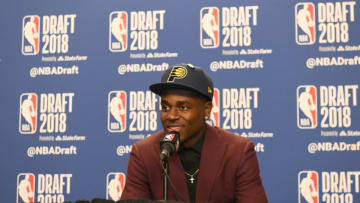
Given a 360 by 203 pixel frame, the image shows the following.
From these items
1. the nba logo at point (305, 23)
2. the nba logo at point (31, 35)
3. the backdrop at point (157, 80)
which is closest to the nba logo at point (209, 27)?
the backdrop at point (157, 80)

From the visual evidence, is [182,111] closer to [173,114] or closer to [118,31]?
[173,114]

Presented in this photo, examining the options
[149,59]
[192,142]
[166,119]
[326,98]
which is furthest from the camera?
[149,59]

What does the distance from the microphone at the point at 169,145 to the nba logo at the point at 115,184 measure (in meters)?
1.62

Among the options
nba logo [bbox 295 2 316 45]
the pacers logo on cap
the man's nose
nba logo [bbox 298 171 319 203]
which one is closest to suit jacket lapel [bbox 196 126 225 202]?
the man's nose

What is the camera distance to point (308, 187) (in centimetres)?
296

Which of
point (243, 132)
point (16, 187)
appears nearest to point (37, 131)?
point (16, 187)

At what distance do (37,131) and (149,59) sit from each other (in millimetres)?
1034

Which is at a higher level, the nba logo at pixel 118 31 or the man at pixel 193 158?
the nba logo at pixel 118 31

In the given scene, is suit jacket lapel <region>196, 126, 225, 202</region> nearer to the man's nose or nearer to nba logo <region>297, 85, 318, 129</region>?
the man's nose

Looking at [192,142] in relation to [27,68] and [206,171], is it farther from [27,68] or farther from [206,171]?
[27,68]

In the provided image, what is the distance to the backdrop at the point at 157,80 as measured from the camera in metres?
2.99

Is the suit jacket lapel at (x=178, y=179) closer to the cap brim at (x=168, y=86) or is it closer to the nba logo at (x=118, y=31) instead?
the cap brim at (x=168, y=86)

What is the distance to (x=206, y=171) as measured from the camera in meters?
1.87

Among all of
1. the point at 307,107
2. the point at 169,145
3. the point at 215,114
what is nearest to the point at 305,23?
the point at 307,107
